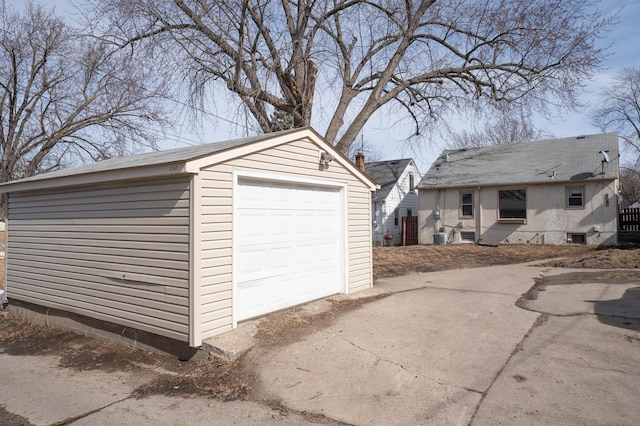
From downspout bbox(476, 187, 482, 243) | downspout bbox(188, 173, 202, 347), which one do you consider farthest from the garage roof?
downspout bbox(476, 187, 482, 243)

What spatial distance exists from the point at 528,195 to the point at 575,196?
1680mm

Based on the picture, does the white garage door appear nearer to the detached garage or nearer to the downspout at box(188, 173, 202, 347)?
the detached garage

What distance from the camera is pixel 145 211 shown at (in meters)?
5.62

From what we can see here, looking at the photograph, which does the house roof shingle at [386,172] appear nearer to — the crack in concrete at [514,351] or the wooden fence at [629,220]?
the wooden fence at [629,220]

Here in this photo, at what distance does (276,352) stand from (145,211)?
8.35 feet

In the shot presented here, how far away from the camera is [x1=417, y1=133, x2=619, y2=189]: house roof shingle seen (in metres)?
16.7

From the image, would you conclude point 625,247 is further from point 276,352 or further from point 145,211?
point 145,211

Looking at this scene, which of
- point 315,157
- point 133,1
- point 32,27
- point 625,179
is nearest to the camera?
point 315,157

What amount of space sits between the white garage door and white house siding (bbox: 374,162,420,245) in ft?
56.6

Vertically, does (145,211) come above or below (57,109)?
below

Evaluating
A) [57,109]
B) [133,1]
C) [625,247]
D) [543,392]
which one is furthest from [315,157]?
[57,109]

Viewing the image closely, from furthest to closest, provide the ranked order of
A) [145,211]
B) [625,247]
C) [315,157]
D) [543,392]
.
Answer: [625,247] < [315,157] < [145,211] < [543,392]

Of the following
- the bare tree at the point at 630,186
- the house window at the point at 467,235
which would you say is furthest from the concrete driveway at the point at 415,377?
the bare tree at the point at 630,186

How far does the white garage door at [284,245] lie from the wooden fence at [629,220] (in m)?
16.0
